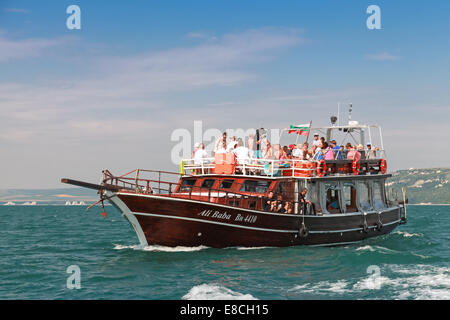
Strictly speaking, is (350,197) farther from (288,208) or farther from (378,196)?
(288,208)

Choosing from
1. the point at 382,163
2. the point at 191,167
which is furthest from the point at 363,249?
the point at 191,167

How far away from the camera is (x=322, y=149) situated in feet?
79.5

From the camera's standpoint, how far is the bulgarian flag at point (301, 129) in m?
24.9

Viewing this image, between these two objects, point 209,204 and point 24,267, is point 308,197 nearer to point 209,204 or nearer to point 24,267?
point 209,204

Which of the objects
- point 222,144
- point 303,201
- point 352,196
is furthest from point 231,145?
point 352,196

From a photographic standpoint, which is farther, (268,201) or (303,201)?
(303,201)

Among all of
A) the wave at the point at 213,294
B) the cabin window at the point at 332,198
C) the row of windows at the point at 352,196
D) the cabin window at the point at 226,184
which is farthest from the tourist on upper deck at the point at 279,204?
the wave at the point at 213,294

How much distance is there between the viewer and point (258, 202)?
70.7 ft

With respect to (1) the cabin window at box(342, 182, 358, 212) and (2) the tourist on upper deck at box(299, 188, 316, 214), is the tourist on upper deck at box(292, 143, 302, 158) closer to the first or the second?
(2) the tourist on upper deck at box(299, 188, 316, 214)

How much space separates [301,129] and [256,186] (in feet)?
14.5
